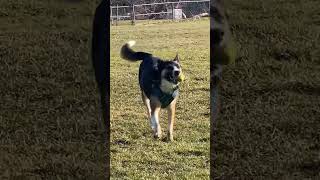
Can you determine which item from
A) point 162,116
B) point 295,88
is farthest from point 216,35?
point 295,88

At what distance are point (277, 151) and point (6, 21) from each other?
1.81 meters

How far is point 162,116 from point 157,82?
196 mm

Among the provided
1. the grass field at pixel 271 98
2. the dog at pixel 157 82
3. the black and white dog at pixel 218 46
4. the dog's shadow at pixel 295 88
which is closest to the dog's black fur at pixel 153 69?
the dog at pixel 157 82

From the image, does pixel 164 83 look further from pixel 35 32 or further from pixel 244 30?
pixel 35 32

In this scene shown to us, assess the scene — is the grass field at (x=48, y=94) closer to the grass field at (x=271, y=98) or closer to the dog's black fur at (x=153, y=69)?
the dog's black fur at (x=153, y=69)

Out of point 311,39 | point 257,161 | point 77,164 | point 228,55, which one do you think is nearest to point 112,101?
point 77,164

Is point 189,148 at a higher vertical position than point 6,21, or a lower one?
lower

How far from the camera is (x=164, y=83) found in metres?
3.40

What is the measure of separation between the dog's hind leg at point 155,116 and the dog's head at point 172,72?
5.6 inches

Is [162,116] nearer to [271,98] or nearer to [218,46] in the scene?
[218,46]

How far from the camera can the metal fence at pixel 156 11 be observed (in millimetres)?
3490

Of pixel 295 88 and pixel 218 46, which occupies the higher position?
pixel 218 46

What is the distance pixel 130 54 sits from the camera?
11.3 ft

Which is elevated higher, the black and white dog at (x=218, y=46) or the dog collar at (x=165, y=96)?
the black and white dog at (x=218, y=46)
